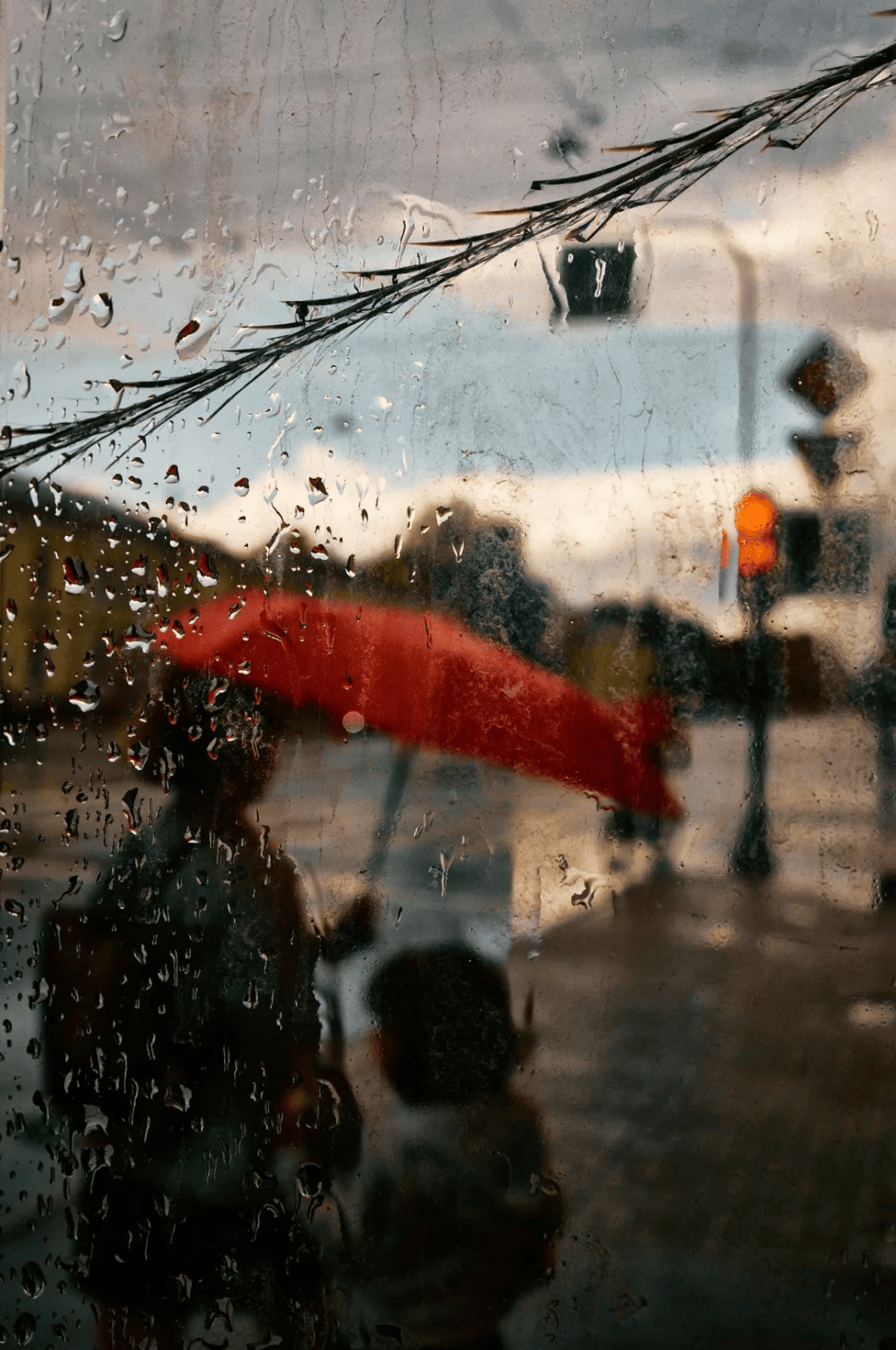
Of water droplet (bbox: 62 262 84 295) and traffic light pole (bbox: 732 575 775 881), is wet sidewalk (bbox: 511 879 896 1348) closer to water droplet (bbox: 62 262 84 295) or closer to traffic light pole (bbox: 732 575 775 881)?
traffic light pole (bbox: 732 575 775 881)

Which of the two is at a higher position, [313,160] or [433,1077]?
[313,160]

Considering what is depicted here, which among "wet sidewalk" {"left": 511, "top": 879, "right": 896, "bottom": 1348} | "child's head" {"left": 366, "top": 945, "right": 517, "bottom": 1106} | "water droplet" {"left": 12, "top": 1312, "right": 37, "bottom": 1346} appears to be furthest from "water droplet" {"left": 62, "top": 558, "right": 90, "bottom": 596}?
"water droplet" {"left": 12, "top": 1312, "right": 37, "bottom": 1346}

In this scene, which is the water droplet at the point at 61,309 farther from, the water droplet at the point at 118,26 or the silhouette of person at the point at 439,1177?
the silhouette of person at the point at 439,1177

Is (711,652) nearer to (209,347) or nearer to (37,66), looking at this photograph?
(209,347)

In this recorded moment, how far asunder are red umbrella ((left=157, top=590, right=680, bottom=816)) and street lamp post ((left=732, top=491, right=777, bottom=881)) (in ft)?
0.31

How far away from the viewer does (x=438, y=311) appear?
4.56 ft

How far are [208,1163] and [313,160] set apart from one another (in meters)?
1.39

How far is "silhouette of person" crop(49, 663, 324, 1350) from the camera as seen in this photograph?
4.63ft

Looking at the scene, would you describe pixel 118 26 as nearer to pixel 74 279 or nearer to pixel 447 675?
pixel 74 279

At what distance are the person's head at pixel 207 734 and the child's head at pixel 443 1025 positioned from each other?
0.33m

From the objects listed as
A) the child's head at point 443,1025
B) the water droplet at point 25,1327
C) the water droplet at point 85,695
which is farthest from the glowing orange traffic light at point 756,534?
the water droplet at point 25,1327

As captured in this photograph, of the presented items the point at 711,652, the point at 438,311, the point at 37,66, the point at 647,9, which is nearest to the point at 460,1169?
the point at 711,652

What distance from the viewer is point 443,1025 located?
1.35 metres

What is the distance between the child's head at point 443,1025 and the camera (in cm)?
132
